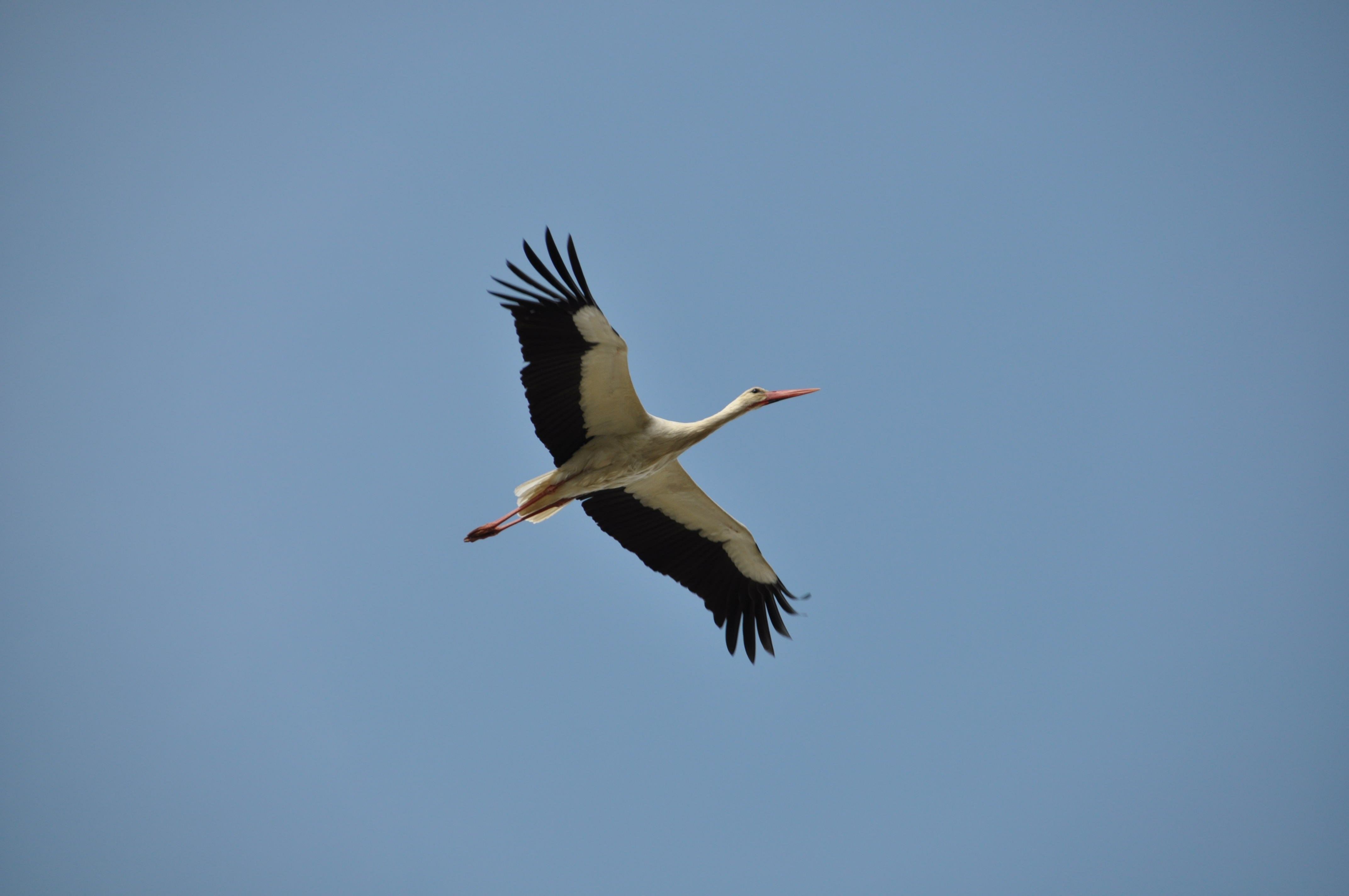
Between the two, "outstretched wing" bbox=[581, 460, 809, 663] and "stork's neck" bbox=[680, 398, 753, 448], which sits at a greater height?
"stork's neck" bbox=[680, 398, 753, 448]

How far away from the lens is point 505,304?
7.42m

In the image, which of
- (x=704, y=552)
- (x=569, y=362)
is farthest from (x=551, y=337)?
(x=704, y=552)

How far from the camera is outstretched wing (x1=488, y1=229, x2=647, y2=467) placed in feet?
24.1

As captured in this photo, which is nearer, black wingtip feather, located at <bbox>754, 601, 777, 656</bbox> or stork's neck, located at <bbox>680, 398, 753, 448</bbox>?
stork's neck, located at <bbox>680, 398, 753, 448</bbox>

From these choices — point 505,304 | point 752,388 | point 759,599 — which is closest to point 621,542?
point 759,599

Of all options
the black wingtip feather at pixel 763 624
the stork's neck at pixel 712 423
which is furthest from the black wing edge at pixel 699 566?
the stork's neck at pixel 712 423

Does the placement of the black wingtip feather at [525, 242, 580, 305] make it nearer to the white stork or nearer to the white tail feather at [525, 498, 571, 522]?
the white stork

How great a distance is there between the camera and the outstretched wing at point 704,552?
888 cm

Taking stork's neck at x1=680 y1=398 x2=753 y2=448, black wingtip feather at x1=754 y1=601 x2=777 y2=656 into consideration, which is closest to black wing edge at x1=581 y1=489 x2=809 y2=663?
black wingtip feather at x1=754 y1=601 x2=777 y2=656

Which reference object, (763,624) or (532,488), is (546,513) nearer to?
(532,488)

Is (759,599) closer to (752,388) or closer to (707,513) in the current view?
(707,513)

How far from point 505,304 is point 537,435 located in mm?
1209

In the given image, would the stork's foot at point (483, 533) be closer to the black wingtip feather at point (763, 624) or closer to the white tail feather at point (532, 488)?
the white tail feather at point (532, 488)

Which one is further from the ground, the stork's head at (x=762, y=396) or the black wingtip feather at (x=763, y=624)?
the stork's head at (x=762, y=396)
